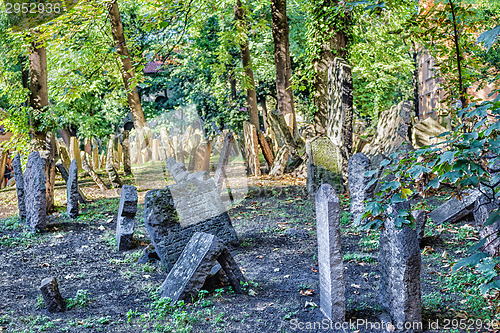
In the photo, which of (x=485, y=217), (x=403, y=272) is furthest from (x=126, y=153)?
(x=403, y=272)

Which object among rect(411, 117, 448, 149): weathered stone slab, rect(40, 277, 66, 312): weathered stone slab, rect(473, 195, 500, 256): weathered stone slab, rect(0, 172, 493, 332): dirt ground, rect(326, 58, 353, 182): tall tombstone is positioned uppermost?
rect(326, 58, 353, 182): tall tombstone

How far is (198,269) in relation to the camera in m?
4.42

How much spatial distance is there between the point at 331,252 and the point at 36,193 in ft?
21.3

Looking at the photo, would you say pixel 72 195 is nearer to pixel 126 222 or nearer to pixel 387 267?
pixel 126 222

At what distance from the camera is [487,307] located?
382 centimetres

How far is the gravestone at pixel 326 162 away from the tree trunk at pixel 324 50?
2577mm

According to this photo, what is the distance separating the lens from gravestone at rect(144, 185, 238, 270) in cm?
570

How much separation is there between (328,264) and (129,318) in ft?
7.01

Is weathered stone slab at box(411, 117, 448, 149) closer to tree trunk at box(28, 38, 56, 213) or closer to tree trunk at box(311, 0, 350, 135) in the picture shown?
tree trunk at box(311, 0, 350, 135)

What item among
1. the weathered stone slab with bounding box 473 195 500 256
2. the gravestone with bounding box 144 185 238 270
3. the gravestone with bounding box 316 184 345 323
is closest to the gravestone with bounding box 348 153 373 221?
the weathered stone slab with bounding box 473 195 500 256

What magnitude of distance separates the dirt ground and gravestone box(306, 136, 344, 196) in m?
1.06

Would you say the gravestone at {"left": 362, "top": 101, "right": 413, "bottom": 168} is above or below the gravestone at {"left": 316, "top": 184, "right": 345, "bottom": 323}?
above

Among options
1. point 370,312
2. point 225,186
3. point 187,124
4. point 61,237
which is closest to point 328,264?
point 370,312

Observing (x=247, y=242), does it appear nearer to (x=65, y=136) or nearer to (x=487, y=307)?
(x=487, y=307)
